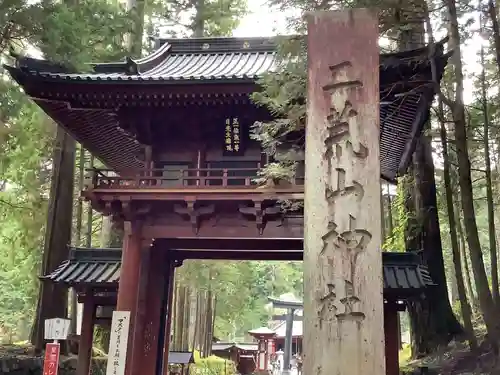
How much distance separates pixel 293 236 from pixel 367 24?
4.09 m

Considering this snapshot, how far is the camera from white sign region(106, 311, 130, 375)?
781 centimetres

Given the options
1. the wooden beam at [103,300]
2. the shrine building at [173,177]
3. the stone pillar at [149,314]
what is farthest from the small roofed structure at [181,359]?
the stone pillar at [149,314]

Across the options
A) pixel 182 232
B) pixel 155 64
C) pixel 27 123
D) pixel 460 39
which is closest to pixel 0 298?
pixel 27 123

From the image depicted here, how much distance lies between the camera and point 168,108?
8.55 meters

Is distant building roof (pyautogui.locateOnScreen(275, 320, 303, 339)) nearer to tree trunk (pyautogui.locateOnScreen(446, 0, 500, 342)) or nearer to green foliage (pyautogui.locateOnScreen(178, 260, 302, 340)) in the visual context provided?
green foliage (pyautogui.locateOnScreen(178, 260, 302, 340))

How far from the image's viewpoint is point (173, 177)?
26.8 ft

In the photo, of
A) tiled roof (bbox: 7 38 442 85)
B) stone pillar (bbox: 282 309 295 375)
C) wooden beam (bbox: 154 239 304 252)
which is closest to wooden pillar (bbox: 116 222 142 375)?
wooden beam (bbox: 154 239 304 252)

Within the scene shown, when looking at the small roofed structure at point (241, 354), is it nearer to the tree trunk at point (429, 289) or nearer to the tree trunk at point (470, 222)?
the tree trunk at point (429, 289)

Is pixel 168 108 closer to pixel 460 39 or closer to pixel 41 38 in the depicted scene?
pixel 41 38

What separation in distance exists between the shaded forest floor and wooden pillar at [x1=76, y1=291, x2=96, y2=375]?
578 cm

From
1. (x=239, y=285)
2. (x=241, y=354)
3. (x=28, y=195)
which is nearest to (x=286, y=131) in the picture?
(x=28, y=195)

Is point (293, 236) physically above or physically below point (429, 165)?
below

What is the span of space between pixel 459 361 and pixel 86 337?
21.5 ft

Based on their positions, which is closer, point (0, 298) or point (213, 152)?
point (213, 152)
